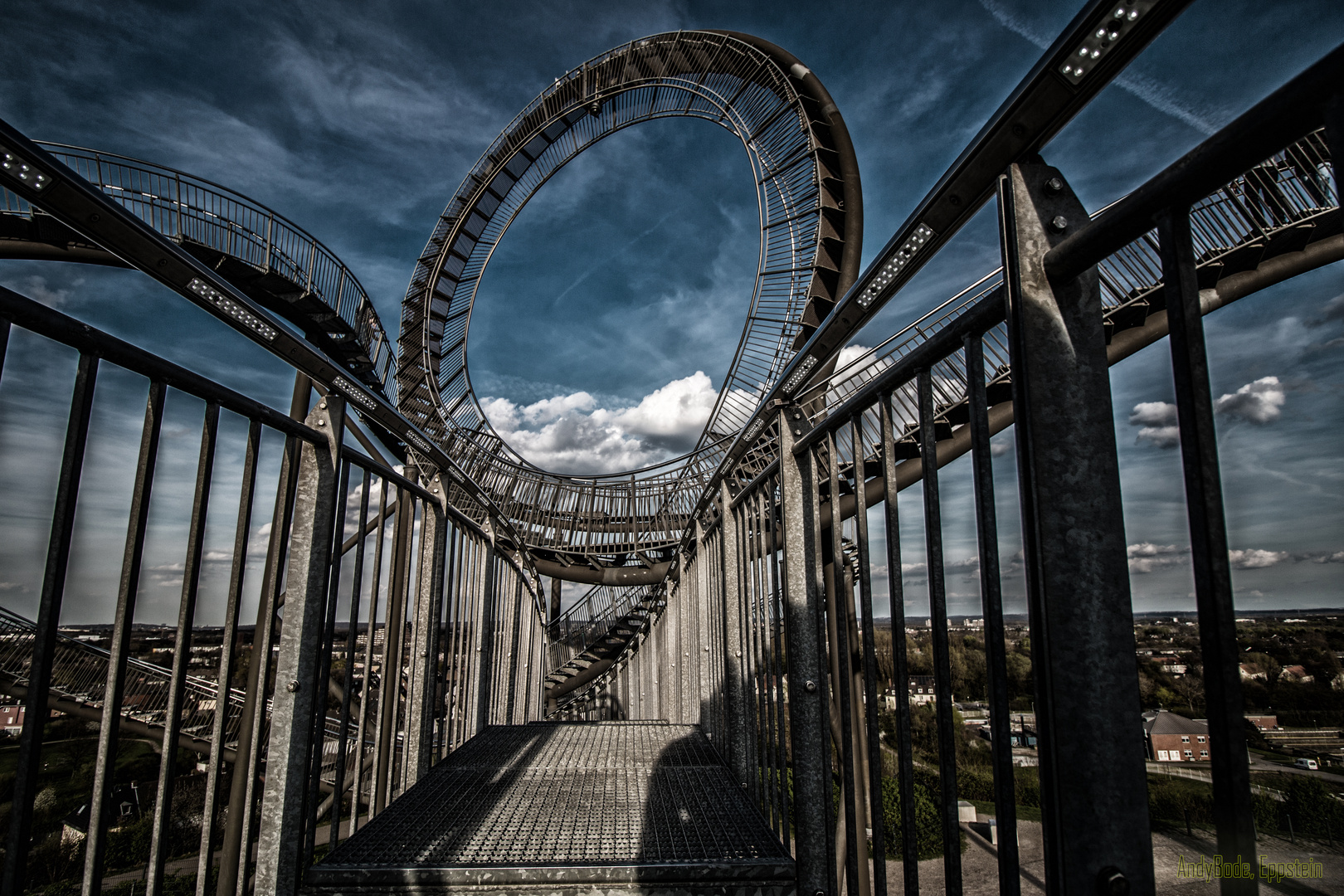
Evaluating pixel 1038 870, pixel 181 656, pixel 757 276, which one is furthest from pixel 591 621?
pixel 1038 870

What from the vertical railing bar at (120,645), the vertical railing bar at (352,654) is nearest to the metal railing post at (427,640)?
the vertical railing bar at (352,654)

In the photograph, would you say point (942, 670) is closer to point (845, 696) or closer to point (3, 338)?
point (845, 696)

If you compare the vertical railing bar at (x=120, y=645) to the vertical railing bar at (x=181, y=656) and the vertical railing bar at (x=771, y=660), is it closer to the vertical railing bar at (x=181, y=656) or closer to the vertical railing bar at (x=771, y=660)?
the vertical railing bar at (x=181, y=656)

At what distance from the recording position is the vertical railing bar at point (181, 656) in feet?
3.61

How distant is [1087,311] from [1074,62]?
270 mm

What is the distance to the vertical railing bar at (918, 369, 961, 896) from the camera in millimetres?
908

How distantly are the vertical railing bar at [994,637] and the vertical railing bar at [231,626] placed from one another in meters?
1.29

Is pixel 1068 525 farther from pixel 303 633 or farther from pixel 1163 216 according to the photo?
pixel 303 633

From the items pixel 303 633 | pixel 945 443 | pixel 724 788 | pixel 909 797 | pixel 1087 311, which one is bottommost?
pixel 724 788

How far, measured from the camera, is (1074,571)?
0.70 meters

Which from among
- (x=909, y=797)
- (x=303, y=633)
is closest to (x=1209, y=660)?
(x=909, y=797)

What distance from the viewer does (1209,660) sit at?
54cm

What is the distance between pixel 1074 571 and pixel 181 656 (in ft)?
4.54

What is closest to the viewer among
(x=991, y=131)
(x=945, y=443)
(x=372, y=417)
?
(x=991, y=131)
